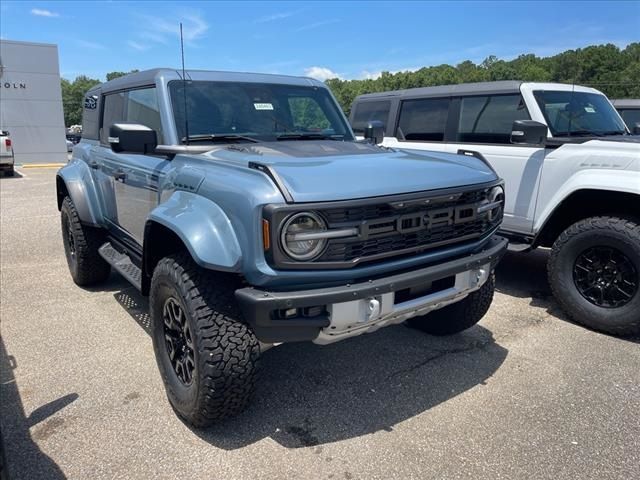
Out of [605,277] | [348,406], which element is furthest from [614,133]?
[348,406]

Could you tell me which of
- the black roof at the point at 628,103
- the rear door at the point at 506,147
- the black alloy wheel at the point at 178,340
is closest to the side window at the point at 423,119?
the rear door at the point at 506,147

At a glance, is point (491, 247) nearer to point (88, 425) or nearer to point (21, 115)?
point (88, 425)

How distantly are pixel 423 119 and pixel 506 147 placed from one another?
1.40 m

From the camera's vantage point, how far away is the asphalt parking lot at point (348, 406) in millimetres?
2465

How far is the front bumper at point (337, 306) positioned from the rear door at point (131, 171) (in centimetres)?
134

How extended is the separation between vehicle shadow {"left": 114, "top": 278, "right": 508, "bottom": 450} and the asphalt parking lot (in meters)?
0.01

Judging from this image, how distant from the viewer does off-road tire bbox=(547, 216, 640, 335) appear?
3.83 m

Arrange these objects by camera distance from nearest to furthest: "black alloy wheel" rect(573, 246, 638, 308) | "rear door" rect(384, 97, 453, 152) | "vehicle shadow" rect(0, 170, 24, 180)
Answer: "black alloy wheel" rect(573, 246, 638, 308)
"rear door" rect(384, 97, 453, 152)
"vehicle shadow" rect(0, 170, 24, 180)

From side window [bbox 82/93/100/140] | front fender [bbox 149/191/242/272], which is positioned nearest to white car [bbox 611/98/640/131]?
side window [bbox 82/93/100/140]

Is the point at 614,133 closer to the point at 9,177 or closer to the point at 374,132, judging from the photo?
the point at 374,132

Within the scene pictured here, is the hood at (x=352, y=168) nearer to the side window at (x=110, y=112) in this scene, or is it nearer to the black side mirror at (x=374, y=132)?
the black side mirror at (x=374, y=132)

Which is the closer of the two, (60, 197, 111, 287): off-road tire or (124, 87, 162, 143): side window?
(124, 87, 162, 143): side window

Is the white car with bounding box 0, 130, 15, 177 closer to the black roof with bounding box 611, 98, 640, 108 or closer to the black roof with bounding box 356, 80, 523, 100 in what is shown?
the black roof with bounding box 356, 80, 523, 100

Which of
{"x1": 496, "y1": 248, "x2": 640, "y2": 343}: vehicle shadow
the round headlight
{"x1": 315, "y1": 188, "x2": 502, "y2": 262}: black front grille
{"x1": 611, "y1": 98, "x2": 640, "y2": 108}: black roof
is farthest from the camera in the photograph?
{"x1": 611, "y1": 98, "x2": 640, "y2": 108}: black roof
